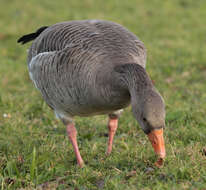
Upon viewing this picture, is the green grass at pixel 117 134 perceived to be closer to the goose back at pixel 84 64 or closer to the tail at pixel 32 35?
the goose back at pixel 84 64

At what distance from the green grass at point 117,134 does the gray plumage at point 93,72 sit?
53 centimetres

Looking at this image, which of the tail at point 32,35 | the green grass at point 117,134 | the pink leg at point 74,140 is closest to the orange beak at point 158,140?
the green grass at point 117,134

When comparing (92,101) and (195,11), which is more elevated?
(92,101)

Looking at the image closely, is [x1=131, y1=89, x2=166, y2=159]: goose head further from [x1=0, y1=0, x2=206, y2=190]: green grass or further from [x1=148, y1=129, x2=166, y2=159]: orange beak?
[x1=0, y1=0, x2=206, y2=190]: green grass

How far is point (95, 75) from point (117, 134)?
5.89ft

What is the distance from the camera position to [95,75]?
3.88 m

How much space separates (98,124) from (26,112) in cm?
122

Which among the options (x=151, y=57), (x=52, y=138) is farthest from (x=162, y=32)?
(x=52, y=138)

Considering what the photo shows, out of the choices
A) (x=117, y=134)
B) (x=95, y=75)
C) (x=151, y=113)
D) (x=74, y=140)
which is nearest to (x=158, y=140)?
(x=151, y=113)

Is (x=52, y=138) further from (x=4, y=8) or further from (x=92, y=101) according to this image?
(x=4, y=8)

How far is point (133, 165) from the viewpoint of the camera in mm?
4000

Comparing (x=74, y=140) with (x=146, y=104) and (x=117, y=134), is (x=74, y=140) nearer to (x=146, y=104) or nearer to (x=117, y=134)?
(x=117, y=134)

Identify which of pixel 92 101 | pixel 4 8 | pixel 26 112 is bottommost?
pixel 4 8

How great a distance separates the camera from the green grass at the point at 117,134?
3.75 metres
